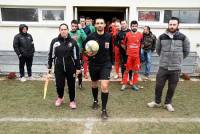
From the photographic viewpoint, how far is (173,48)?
22.5ft

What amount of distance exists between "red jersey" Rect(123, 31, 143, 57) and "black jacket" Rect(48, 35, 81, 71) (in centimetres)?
213

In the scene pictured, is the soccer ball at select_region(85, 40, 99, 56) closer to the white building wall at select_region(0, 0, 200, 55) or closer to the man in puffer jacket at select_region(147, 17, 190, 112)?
the man in puffer jacket at select_region(147, 17, 190, 112)

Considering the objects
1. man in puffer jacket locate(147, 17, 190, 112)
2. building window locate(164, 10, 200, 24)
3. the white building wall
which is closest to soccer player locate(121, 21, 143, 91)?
man in puffer jacket locate(147, 17, 190, 112)

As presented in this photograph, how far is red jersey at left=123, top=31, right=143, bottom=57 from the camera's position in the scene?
8586mm

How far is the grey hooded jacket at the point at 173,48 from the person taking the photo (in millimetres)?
6836

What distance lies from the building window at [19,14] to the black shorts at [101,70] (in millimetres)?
6171

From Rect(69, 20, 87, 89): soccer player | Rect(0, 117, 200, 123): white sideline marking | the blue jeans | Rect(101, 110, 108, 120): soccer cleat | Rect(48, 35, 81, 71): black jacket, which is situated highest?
Rect(69, 20, 87, 89): soccer player

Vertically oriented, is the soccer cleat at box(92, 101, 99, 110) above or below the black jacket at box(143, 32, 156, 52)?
below

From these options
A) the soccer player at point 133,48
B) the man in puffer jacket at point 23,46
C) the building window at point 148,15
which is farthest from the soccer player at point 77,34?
the building window at point 148,15

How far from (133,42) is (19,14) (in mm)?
5563

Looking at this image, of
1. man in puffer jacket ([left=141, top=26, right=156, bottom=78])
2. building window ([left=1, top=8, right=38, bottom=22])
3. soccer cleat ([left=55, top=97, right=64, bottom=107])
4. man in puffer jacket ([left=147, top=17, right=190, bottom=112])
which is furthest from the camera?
building window ([left=1, top=8, right=38, bottom=22])

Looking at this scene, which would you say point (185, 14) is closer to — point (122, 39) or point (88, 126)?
point (122, 39)

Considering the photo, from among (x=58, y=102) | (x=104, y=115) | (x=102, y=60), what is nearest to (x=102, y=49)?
(x=102, y=60)

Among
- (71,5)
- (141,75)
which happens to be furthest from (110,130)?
(71,5)
